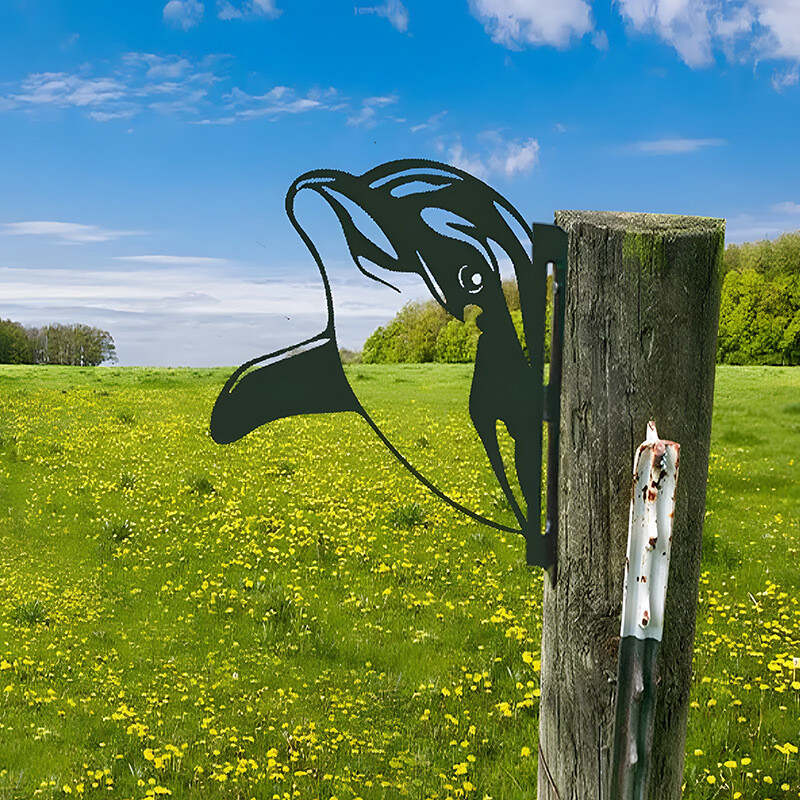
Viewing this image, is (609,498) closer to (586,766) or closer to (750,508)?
(586,766)

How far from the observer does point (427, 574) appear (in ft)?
26.7

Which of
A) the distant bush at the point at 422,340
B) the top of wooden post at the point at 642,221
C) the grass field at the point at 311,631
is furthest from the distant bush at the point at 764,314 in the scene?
the top of wooden post at the point at 642,221

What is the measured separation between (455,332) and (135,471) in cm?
2065

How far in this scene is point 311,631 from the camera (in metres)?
7.05

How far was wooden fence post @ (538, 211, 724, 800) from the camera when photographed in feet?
8.50

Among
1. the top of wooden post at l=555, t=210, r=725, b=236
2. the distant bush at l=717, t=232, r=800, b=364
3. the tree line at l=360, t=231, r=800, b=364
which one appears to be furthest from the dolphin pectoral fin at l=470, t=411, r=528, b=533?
the distant bush at l=717, t=232, r=800, b=364

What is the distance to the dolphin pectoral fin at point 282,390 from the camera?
2.92 metres

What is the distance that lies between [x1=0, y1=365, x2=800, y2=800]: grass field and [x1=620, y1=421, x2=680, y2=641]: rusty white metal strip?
9.45 feet

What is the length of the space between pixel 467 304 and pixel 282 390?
763 millimetres

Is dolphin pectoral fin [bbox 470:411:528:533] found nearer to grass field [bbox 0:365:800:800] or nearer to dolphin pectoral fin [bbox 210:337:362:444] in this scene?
dolphin pectoral fin [bbox 210:337:362:444]

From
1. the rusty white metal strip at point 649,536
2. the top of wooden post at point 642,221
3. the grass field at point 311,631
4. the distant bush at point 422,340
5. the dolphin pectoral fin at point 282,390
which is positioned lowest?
the grass field at point 311,631

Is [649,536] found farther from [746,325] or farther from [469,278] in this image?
[746,325]

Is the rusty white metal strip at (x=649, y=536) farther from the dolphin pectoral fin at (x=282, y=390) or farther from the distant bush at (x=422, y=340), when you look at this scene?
the distant bush at (x=422, y=340)

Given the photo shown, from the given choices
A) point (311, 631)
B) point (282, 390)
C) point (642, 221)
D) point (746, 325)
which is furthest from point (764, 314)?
point (282, 390)
